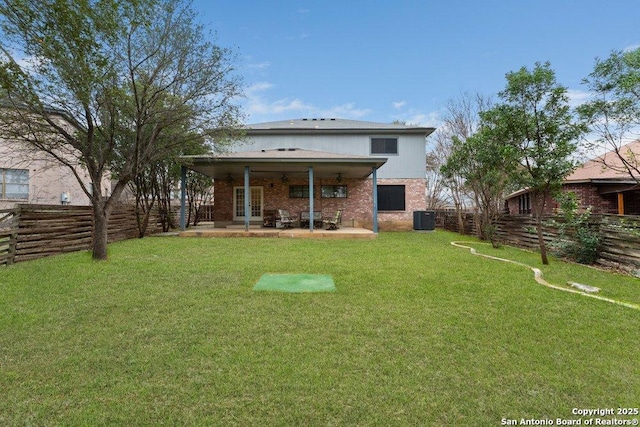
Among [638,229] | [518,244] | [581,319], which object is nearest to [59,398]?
[581,319]

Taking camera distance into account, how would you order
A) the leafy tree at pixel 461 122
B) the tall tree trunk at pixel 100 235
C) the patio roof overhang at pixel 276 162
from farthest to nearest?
the leafy tree at pixel 461 122
the patio roof overhang at pixel 276 162
the tall tree trunk at pixel 100 235

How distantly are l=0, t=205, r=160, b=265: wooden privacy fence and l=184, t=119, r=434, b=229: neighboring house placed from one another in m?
5.17

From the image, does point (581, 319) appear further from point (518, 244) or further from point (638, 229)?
point (518, 244)

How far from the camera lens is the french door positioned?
15.4 metres

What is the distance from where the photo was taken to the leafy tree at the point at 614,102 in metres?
6.58

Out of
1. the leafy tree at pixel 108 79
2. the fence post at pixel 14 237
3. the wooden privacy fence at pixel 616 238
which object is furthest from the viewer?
the fence post at pixel 14 237

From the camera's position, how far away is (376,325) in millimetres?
3545

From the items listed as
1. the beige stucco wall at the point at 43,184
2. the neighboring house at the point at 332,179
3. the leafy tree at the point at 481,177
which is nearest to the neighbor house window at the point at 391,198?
the neighboring house at the point at 332,179

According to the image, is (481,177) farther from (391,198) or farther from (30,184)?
(30,184)

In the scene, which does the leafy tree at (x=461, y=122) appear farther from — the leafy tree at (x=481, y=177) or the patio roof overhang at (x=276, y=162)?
the patio roof overhang at (x=276, y=162)

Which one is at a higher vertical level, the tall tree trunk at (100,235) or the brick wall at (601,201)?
the brick wall at (601,201)

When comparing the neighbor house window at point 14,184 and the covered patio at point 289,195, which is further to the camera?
the covered patio at point 289,195

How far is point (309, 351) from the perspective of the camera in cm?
293

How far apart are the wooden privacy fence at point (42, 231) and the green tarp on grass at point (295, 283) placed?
18.5 ft
